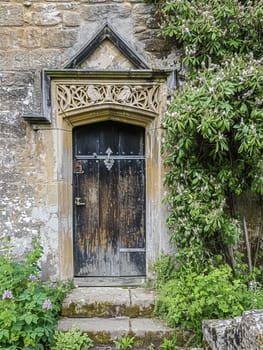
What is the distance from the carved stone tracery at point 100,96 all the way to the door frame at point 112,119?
1 cm

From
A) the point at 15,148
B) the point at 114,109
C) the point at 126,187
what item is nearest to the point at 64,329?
the point at 126,187

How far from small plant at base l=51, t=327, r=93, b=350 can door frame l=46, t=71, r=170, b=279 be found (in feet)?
2.72

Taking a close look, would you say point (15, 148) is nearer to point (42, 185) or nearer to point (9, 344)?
point (42, 185)

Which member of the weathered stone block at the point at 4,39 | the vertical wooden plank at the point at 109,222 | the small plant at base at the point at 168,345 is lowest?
the small plant at base at the point at 168,345

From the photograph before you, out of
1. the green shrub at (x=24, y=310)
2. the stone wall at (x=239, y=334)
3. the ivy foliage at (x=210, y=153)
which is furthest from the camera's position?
the ivy foliage at (x=210, y=153)

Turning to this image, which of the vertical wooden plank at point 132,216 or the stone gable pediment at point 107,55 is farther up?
the stone gable pediment at point 107,55

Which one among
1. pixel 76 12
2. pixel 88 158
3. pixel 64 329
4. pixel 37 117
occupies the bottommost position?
pixel 64 329

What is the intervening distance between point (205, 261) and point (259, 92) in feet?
5.25

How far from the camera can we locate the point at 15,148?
363 centimetres

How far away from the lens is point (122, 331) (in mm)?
3000

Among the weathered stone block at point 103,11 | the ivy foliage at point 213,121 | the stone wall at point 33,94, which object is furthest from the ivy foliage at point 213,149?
the weathered stone block at point 103,11

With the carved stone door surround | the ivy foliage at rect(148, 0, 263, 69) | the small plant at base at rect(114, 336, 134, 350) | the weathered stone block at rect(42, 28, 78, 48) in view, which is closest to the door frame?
the carved stone door surround

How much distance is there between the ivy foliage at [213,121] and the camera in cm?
298

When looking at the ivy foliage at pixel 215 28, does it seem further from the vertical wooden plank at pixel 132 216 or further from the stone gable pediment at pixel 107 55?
the vertical wooden plank at pixel 132 216
